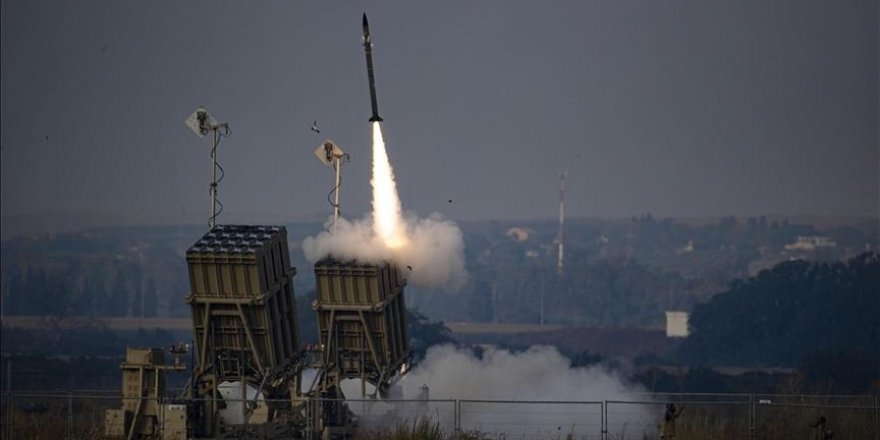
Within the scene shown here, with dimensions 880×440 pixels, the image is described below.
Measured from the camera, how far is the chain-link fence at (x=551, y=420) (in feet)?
143

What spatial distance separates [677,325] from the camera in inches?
4889

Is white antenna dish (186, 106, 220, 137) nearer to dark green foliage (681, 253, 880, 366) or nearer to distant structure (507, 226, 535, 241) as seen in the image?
dark green foliage (681, 253, 880, 366)

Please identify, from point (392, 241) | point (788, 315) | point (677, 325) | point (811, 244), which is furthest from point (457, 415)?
point (811, 244)

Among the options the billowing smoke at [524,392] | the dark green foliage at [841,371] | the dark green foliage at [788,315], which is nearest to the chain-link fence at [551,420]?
the billowing smoke at [524,392]

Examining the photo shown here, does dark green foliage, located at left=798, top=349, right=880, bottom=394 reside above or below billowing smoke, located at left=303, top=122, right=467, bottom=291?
below

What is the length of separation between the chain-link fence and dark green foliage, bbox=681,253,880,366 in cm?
4645

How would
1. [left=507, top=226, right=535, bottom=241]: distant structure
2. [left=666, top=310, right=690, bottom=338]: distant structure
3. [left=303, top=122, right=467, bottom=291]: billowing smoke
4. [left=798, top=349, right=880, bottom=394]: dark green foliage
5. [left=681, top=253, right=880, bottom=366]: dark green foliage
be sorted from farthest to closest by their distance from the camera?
[left=507, top=226, right=535, bottom=241]: distant structure
[left=666, top=310, right=690, bottom=338]: distant structure
[left=681, top=253, right=880, bottom=366]: dark green foliage
[left=798, top=349, right=880, bottom=394]: dark green foliage
[left=303, top=122, right=467, bottom=291]: billowing smoke

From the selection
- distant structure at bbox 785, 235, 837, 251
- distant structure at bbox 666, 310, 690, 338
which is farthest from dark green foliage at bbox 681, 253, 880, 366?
distant structure at bbox 785, 235, 837, 251

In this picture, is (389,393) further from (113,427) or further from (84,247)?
(84,247)

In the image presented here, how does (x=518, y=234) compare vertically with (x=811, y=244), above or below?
above

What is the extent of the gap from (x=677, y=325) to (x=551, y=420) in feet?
238

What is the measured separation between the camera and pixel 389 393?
4862 cm

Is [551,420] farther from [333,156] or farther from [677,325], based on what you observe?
[677,325]

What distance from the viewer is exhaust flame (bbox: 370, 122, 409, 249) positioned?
50.0 m
